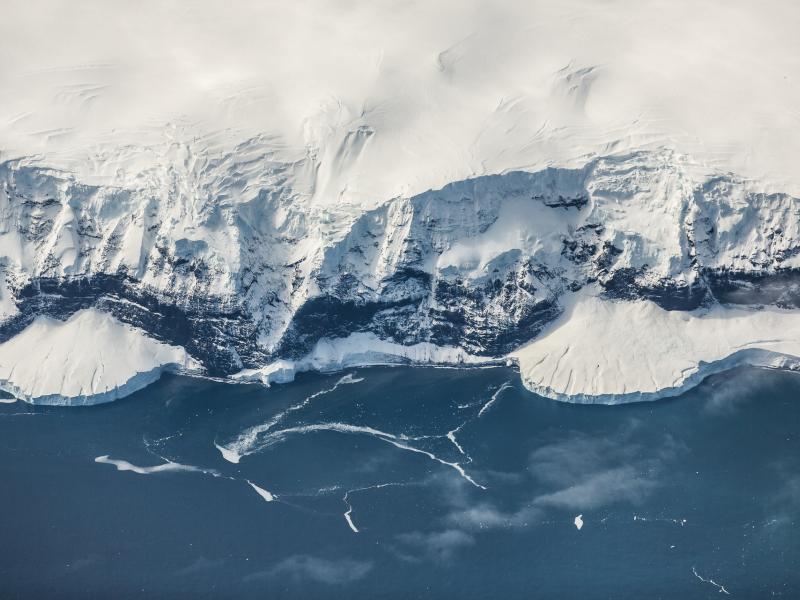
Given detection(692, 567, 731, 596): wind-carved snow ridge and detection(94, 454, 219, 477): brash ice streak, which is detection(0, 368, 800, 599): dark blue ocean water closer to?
detection(692, 567, 731, 596): wind-carved snow ridge

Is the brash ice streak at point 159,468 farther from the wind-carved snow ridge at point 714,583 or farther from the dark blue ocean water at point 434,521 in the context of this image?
the wind-carved snow ridge at point 714,583

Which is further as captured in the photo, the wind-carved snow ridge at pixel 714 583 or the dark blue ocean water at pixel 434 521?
the dark blue ocean water at pixel 434 521

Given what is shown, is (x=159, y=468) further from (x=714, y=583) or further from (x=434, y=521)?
(x=714, y=583)

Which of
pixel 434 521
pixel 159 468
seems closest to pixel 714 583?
pixel 434 521

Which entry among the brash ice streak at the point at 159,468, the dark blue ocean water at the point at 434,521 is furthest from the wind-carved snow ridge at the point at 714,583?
the brash ice streak at the point at 159,468

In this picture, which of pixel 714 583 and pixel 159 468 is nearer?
pixel 714 583

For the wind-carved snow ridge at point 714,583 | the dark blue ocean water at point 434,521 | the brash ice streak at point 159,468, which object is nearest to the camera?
the wind-carved snow ridge at point 714,583

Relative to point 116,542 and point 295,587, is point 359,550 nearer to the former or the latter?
point 295,587

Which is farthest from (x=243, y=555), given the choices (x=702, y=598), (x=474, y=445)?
(x=702, y=598)
